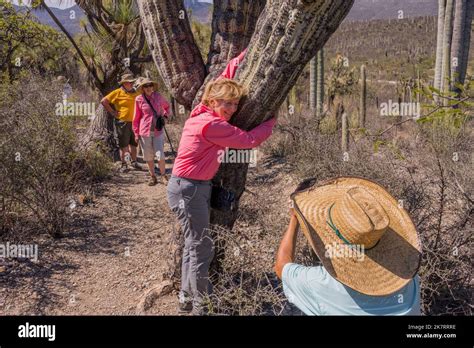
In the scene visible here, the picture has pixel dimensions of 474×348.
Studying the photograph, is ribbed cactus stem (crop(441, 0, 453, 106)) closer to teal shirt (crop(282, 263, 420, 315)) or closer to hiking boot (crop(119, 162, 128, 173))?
hiking boot (crop(119, 162, 128, 173))

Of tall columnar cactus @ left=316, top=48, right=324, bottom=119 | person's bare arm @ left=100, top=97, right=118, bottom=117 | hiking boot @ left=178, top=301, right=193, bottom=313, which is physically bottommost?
hiking boot @ left=178, top=301, right=193, bottom=313

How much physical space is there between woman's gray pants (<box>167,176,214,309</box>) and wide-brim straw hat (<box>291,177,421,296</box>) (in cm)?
87

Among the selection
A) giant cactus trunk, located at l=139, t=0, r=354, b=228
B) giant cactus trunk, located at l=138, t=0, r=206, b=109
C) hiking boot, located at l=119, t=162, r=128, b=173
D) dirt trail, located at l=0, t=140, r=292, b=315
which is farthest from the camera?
hiking boot, located at l=119, t=162, r=128, b=173

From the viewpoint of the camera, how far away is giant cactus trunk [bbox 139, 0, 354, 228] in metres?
2.28

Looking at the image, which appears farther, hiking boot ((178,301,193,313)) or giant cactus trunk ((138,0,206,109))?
hiking boot ((178,301,193,313))

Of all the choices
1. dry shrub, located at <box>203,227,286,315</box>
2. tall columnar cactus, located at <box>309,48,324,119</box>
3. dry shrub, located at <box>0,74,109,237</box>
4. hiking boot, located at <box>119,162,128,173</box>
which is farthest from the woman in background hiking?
tall columnar cactus, located at <box>309,48,324,119</box>

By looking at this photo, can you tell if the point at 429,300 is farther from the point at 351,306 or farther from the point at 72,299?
the point at 72,299

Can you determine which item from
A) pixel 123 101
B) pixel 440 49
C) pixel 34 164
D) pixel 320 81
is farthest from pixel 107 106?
pixel 440 49

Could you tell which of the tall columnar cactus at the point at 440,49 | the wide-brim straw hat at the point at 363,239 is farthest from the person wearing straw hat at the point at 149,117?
the tall columnar cactus at the point at 440,49

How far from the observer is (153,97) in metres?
5.89

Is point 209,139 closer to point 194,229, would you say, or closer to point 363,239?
point 194,229

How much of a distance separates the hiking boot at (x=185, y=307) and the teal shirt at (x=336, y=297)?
1307 millimetres

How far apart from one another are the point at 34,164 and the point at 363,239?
3682mm
